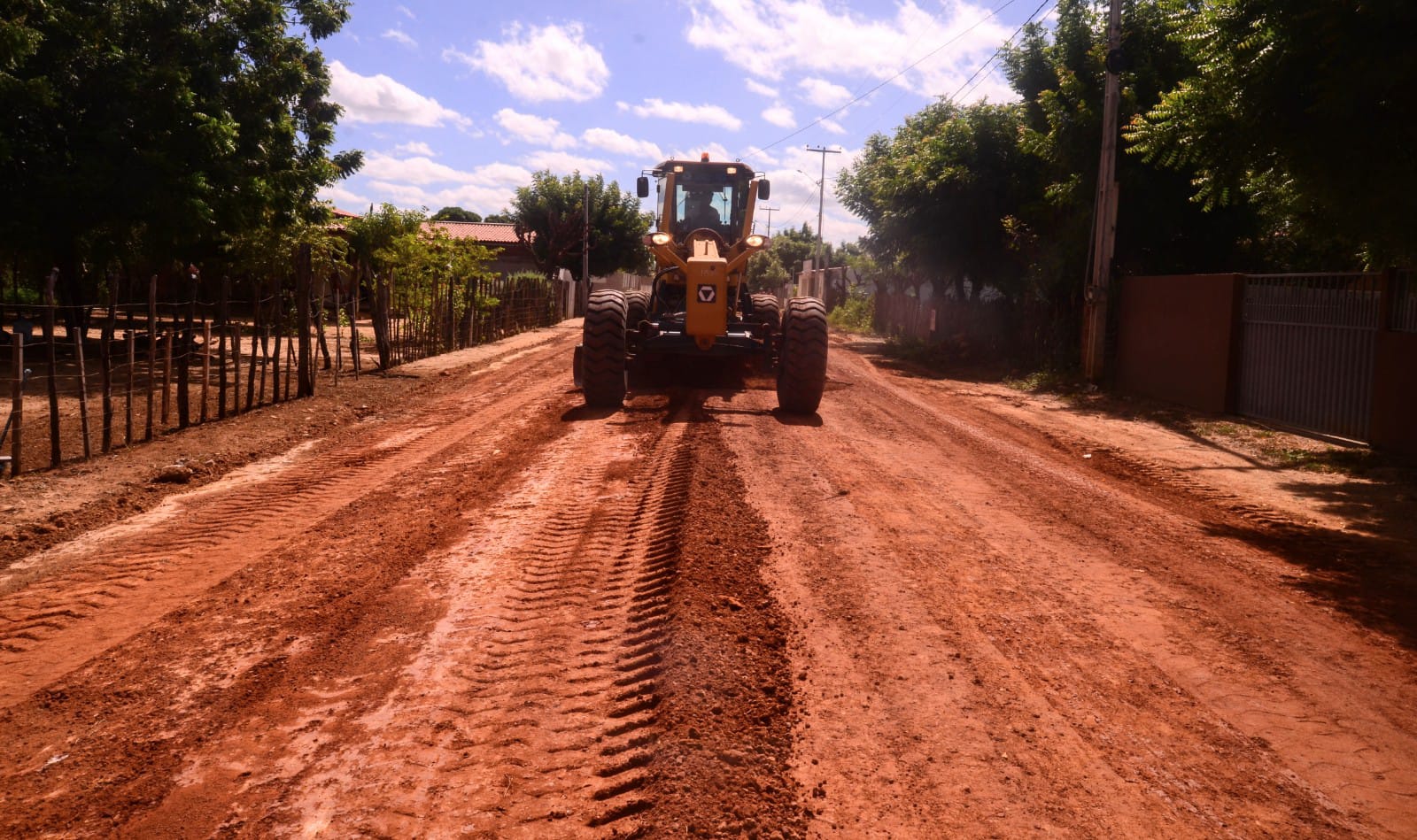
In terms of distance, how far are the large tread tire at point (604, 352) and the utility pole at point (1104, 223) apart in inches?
347

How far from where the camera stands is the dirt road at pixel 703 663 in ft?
11.5

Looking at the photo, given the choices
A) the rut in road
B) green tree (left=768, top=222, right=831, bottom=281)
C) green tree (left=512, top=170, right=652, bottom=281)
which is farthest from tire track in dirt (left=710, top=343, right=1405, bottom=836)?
green tree (left=768, top=222, right=831, bottom=281)

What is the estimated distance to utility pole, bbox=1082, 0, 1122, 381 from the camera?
53.5 ft

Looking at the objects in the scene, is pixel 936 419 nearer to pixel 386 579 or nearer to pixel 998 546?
pixel 998 546

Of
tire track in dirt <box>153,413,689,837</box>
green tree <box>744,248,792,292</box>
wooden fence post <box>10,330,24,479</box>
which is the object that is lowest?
tire track in dirt <box>153,413,689,837</box>

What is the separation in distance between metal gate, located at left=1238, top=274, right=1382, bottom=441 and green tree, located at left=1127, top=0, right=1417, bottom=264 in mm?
776

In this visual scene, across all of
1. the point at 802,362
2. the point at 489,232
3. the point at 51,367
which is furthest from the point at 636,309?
the point at 489,232

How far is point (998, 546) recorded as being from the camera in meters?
6.68

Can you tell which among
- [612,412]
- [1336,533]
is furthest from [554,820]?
[612,412]

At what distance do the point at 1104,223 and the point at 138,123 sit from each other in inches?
597

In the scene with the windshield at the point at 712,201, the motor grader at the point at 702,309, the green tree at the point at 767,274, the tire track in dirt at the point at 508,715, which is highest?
the green tree at the point at 767,274

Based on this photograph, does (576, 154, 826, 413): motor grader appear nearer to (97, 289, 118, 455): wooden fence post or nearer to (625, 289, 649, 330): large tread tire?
(625, 289, 649, 330): large tread tire

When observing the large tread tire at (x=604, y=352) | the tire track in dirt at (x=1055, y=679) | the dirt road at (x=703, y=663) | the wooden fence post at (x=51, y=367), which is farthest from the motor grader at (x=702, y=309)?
the wooden fence post at (x=51, y=367)

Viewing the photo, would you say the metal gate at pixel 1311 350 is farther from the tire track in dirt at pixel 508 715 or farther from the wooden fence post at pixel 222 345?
the wooden fence post at pixel 222 345
